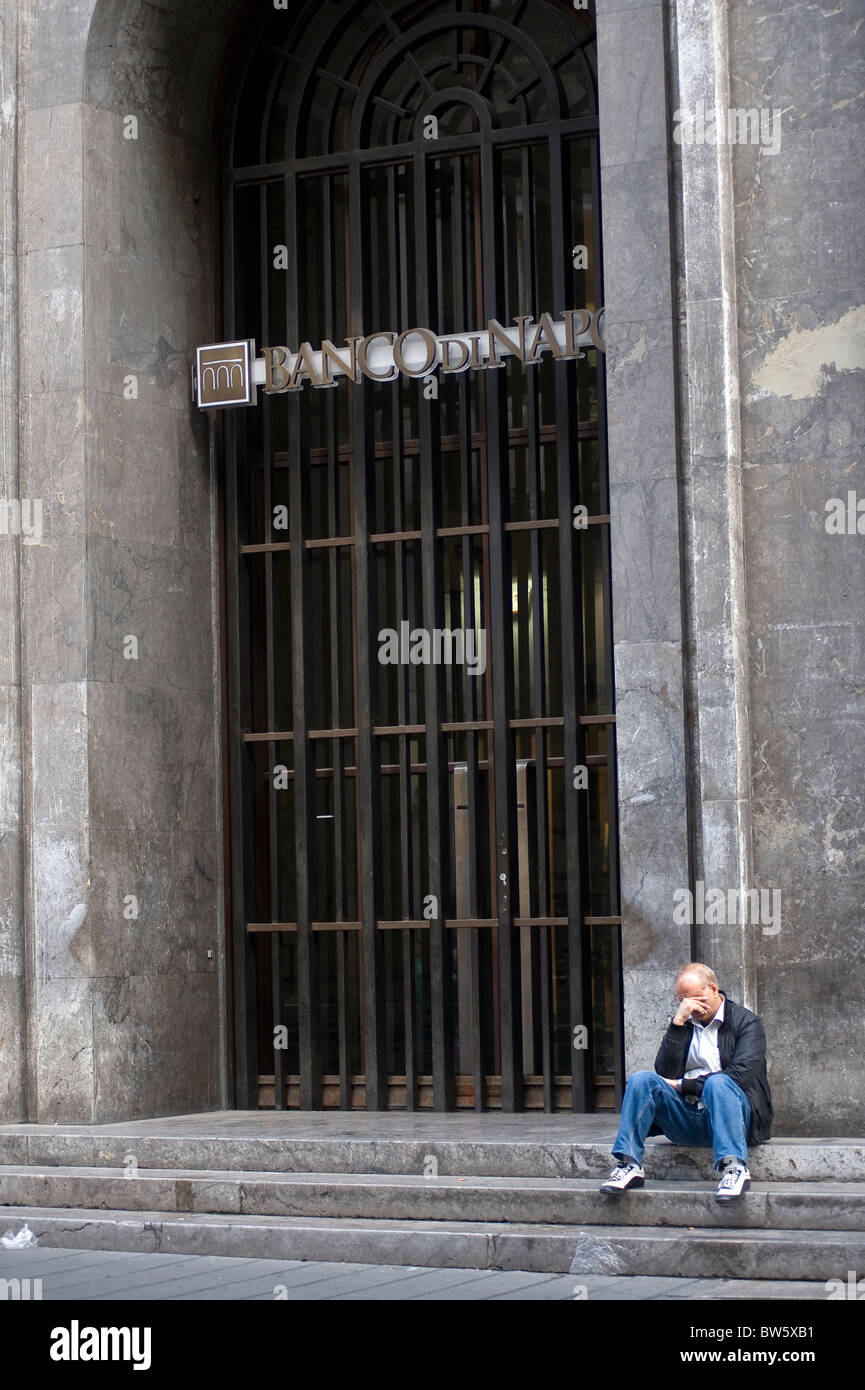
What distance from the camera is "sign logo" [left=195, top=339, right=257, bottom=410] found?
14.1 metres

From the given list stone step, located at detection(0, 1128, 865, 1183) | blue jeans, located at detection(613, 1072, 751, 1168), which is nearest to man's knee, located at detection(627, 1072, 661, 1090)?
blue jeans, located at detection(613, 1072, 751, 1168)

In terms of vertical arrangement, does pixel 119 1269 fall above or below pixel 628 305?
below

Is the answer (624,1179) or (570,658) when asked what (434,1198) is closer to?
(624,1179)

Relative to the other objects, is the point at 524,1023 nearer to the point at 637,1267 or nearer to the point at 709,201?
the point at 637,1267

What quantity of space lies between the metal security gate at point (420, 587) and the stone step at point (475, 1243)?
297cm

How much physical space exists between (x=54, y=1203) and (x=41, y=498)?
15.8 feet

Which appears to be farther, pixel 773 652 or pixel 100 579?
pixel 100 579
